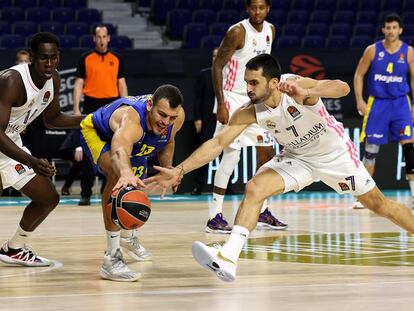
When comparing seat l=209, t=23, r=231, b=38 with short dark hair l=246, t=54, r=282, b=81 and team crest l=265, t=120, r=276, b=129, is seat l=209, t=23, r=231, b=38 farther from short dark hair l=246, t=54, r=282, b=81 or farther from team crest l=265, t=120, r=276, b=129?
short dark hair l=246, t=54, r=282, b=81

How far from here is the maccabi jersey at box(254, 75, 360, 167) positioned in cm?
635

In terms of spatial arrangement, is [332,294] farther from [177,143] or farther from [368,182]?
[177,143]

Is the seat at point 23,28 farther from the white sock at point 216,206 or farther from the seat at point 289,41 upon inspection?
the white sock at point 216,206

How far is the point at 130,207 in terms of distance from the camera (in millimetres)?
5836

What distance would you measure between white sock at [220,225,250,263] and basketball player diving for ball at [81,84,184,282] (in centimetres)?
61

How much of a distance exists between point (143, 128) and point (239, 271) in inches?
42.8

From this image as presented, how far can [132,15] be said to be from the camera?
18.5m

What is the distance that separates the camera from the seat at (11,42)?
1526 centimetres

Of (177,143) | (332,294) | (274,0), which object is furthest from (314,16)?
(332,294)

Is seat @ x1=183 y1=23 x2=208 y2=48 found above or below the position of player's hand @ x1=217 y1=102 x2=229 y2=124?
below

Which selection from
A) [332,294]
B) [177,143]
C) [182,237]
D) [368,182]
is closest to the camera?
[332,294]

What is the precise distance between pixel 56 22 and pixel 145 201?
10879mm

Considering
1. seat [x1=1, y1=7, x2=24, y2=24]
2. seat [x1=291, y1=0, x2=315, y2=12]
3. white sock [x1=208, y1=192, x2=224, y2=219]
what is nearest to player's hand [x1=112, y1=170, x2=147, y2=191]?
white sock [x1=208, y1=192, x2=224, y2=219]

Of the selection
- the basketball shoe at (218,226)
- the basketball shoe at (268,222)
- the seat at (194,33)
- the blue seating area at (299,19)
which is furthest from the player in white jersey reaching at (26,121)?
the seat at (194,33)
